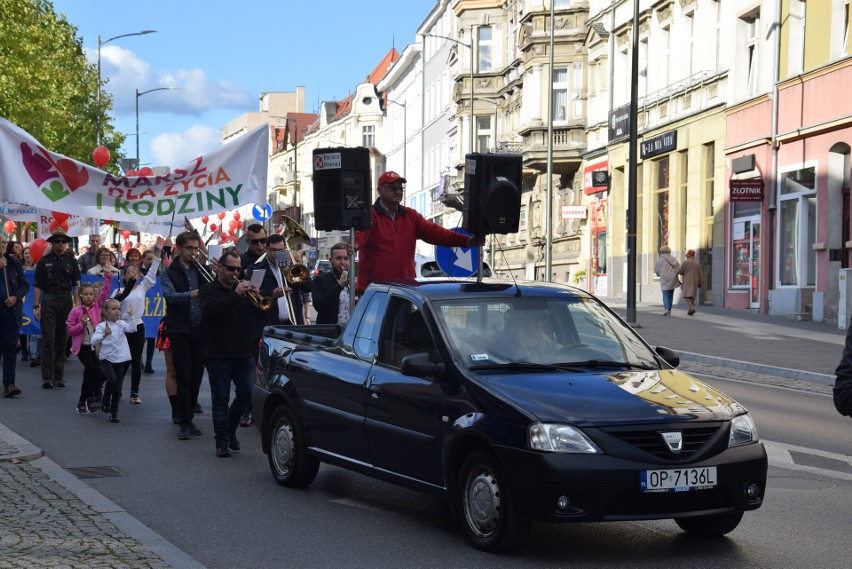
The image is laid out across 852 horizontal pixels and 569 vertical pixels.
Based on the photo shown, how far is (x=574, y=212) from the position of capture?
48.8 metres

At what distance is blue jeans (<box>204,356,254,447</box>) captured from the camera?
1237cm

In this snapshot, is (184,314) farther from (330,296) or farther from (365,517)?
(365,517)

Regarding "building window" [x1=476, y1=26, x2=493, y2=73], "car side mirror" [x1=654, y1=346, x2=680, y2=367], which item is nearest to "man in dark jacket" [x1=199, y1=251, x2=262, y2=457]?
"car side mirror" [x1=654, y1=346, x2=680, y2=367]

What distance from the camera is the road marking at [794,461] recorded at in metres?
→ 11.0

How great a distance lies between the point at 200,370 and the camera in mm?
14508

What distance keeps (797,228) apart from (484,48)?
137 ft

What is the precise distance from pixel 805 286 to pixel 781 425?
18969 millimetres

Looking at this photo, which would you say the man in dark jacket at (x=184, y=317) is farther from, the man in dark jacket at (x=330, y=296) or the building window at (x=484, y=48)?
the building window at (x=484, y=48)

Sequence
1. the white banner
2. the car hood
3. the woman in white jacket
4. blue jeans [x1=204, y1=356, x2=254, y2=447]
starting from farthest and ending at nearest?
the woman in white jacket
the white banner
blue jeans [x1=204, y1=356, x2=254, y2=447]
the car hood

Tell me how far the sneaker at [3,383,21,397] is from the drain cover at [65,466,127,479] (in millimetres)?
5920

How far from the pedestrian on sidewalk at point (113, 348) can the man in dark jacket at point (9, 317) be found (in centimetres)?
217

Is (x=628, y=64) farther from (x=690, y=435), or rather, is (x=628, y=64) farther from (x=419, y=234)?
(x=690, y=435)

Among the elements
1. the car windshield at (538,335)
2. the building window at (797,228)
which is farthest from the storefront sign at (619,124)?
the car windshield at (538,335)

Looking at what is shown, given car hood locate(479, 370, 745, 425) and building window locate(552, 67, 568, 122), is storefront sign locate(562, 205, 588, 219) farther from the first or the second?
car hood locate(479, 370, 745, 425)
